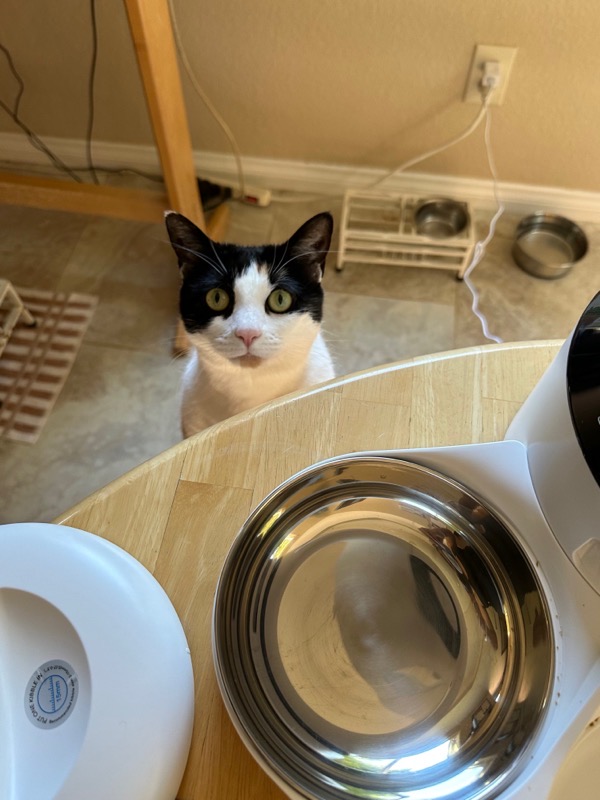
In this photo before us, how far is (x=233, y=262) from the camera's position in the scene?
0.96 metres

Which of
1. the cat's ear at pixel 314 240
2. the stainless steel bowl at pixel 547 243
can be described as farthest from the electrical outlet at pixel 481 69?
the cat's ear at pixel 314 240

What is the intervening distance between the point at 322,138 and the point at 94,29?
0.67m

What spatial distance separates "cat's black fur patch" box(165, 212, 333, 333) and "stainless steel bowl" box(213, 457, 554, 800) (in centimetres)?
45

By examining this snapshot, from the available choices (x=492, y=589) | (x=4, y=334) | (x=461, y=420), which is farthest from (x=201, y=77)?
(x=492, y=589)

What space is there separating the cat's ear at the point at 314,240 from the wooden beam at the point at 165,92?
1.90 ft

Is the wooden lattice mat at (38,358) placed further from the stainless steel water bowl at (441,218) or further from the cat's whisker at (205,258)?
the stainless steel water bowl at (441,218)

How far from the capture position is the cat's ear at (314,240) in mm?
935

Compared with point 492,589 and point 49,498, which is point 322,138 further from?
point 492,589

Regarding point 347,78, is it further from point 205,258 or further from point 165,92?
point 205,258

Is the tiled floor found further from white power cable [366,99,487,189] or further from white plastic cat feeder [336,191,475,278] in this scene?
white power cable [366,99,487,189]

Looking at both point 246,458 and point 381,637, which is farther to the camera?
point 246,458

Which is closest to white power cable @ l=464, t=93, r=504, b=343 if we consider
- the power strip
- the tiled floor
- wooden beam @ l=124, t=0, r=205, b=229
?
the tiled floor

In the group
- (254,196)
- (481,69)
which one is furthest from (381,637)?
(254,196)

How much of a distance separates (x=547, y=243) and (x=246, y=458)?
1490mm
